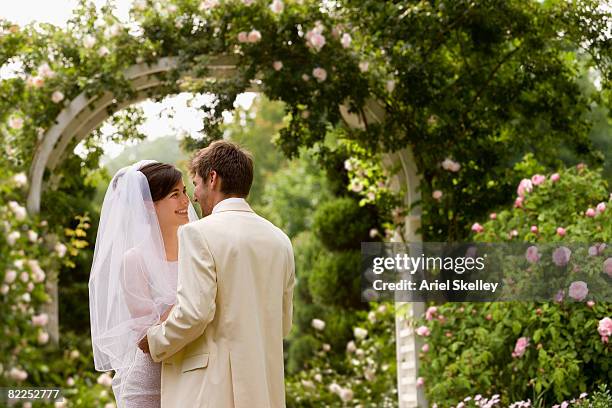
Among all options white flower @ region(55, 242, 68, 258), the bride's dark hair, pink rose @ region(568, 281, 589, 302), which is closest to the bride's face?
the bride's dark hair

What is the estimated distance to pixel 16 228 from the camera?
619 cm

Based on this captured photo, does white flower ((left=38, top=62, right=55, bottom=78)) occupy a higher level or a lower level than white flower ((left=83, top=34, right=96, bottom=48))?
lower

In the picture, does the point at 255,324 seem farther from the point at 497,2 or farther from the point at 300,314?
the point at 300,314

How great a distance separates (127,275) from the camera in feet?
10.0

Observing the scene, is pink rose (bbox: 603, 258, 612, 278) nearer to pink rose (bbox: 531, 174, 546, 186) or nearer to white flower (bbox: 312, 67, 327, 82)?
pink rose (bbox: 531, 174, 546, 186)

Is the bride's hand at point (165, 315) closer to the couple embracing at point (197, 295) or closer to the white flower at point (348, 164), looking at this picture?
the couple embracing at point (197, 295)

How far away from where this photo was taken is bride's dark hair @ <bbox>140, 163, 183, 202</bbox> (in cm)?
321

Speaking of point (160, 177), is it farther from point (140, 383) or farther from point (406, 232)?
point (406, 232)

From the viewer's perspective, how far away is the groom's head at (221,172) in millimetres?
2854

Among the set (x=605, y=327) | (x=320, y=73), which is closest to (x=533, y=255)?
(x=605, y=327)

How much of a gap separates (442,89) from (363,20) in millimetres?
695

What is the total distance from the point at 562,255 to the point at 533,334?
44 cm

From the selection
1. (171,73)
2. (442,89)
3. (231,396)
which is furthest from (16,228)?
(231,396)

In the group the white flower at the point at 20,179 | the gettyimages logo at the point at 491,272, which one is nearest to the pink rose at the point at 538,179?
the gettyimages logo at the point at 491,272
